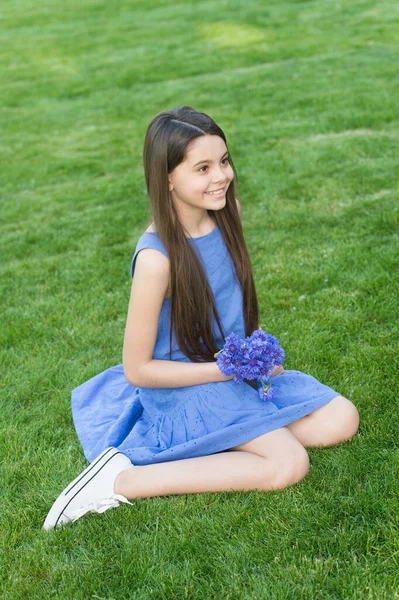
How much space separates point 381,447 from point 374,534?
22.2 inches

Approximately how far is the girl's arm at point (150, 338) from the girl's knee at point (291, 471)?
43 centimetres

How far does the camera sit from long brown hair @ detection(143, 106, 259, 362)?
9.58 feet

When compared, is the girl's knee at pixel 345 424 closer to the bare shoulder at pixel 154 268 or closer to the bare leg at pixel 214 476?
the bare leg at pixel 214 476

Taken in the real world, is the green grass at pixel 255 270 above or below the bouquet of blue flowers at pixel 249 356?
below

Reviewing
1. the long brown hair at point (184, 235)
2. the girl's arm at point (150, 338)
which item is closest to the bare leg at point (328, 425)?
the girl's arm at point (150, 338)

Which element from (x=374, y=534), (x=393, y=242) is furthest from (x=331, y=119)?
(x=374, y=534)

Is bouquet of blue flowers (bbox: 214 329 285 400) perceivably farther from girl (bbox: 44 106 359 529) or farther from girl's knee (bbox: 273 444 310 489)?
girl's knee (bbox: 273 444 310 489)

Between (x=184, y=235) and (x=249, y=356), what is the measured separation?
64 cm

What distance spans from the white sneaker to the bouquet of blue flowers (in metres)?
0.62

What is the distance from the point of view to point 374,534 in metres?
2.51

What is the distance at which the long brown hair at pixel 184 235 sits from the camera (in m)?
2.92

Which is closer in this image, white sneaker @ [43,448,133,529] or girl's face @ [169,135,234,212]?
white sneaker @ [43,448,133,529]

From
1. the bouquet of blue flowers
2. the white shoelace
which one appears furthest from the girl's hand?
the white shoelace

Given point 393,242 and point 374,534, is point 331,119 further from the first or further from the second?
point 374,534
